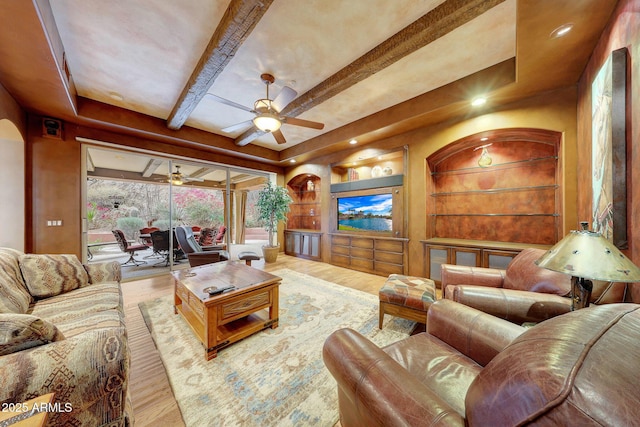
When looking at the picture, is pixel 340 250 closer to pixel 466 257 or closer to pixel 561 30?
pixel 466 257

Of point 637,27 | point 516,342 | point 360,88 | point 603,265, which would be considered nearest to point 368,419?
point 516,342

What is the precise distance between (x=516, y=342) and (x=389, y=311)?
1678 millimetres

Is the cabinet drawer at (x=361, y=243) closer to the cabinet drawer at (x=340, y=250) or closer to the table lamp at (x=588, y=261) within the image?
the cabinet drawer at (x=340, y=250)

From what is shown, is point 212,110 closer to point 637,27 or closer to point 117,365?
point 117,365

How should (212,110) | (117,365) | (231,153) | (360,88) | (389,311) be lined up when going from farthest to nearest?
(231,153)
(212,110)
(360,88)
(389,311)
(117,365)

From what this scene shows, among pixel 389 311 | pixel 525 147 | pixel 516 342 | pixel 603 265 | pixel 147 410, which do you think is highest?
pixel 525 147

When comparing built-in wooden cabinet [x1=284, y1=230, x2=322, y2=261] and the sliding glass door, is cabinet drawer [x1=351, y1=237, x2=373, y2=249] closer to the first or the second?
built-in wooden cabinet [x1=284, y1=230, x2=322, y2=261]

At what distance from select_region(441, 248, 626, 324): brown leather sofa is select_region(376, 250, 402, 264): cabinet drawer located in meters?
1.84

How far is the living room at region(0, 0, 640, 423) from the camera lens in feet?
5.23

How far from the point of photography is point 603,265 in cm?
104

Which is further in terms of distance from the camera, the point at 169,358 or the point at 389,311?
the point at 389,311

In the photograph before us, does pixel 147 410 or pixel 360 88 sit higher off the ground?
pixel 360 88

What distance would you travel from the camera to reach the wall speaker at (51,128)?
3.16 meters

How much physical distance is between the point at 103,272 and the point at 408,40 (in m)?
3.91
